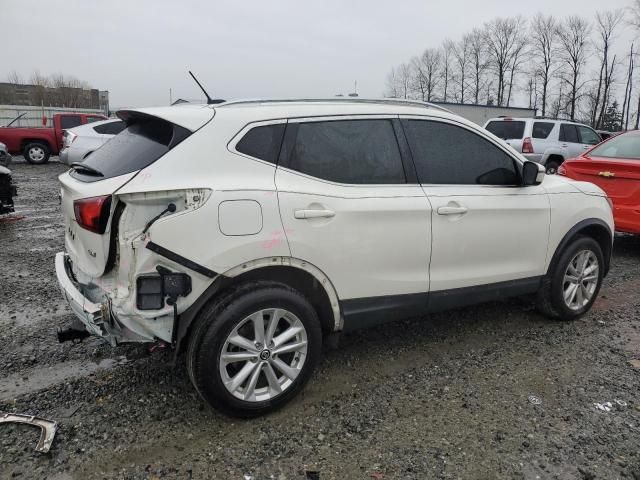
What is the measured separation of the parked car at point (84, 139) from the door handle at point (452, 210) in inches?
483

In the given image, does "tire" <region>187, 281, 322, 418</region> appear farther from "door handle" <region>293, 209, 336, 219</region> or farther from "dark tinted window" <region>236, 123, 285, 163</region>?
"dark tinted window" <region>236, 123, 285, 163</region>

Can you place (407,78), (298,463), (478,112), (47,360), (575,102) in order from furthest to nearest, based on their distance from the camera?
1. (407,78)
2. (575,102)
3. (478,112)
4. (47,360)
5. (298,463)

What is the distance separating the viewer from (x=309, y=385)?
10.9ft

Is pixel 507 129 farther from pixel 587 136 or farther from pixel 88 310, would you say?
pixel 88 310

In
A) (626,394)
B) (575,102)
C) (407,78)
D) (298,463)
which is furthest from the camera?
(407,78)

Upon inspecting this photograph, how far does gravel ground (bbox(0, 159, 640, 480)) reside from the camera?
2.57 m

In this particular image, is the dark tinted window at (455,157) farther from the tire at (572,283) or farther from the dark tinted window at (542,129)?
the dark tinted window at (542,129)

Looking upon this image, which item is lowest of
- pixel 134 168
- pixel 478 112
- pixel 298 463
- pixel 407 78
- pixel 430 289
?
pixel 298 463

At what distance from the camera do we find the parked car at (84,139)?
13.8 meters

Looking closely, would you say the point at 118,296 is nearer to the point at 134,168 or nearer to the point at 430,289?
the point at 134,168

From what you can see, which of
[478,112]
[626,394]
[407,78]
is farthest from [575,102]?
[626,394]

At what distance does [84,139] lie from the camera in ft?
46.4

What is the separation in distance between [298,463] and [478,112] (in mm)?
29814

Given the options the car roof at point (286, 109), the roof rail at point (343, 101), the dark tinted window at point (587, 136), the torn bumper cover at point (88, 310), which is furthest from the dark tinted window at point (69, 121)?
the roof rail at point (343, 101)
